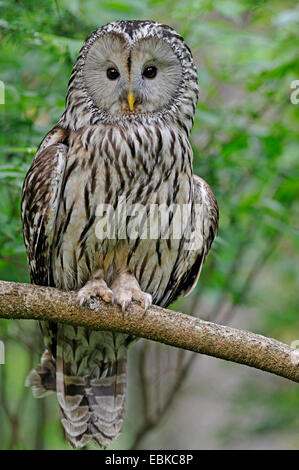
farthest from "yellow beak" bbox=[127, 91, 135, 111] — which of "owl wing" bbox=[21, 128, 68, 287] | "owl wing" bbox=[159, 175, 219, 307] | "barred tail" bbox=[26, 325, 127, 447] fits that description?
"barred tail" bbox=[26, 325, 127, 447]

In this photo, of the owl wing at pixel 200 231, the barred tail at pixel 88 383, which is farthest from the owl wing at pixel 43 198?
the owl wing at pixel 200 231

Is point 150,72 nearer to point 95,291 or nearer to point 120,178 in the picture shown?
point 120,178

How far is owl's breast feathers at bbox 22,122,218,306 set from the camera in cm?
A: 384

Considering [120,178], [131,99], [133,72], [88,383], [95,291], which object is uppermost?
[133,72]

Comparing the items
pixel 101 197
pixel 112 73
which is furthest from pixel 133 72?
pixel 101 197

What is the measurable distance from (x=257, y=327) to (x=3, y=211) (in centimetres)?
437

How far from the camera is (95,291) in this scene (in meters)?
3.76

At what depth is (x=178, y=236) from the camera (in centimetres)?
411

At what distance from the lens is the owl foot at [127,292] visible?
3.72m

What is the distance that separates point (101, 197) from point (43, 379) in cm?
139

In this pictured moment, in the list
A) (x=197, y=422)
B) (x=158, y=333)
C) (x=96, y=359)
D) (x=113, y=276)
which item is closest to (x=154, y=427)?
(x=96, y=359)

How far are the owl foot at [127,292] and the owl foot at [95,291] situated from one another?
1.7 inches

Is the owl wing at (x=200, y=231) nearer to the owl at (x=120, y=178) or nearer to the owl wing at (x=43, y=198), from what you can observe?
the owl at (x=120, y=178)

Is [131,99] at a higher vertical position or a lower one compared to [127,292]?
higher
